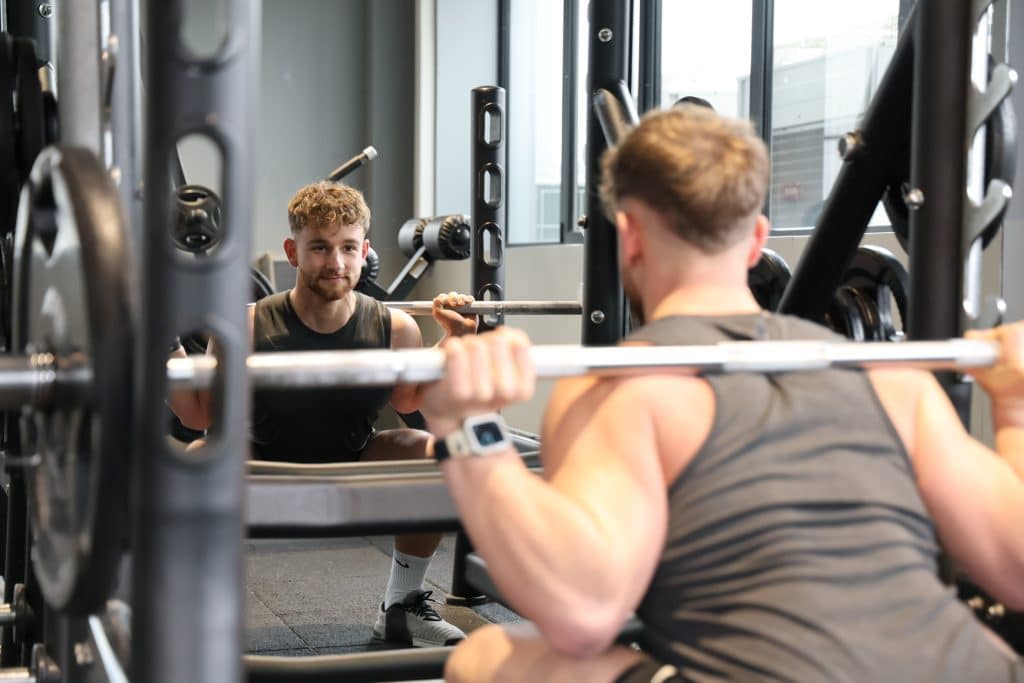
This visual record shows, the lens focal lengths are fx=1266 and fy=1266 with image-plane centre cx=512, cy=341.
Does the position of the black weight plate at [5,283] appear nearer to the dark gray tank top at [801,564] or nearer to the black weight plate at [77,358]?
the black weight plate at [77,358]

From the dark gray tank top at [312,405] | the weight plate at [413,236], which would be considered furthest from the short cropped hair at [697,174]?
the weight plate at [413,236]

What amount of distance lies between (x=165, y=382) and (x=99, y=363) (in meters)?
0.07

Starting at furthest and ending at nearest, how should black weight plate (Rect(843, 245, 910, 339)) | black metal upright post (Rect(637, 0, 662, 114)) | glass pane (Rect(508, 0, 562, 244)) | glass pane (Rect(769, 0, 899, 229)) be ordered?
glass pane (Rect(508, 0, 562, 244))
black metal upright post (Rect(637, 0, 662, 114))
glass pane (Rect(769, 0, 899, 229))
black weight plate (Rect(843, 245, 910, 339))

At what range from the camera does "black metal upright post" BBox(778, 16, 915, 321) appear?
221cm

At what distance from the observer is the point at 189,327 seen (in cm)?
108

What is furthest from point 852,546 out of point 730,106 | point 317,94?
point 317,94

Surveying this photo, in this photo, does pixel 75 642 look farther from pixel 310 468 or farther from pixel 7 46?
pixel 7 46

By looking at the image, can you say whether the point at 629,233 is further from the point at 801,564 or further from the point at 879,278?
the point at 879,278

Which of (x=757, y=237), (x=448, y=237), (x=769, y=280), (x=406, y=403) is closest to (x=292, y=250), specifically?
(x=406, y=403)

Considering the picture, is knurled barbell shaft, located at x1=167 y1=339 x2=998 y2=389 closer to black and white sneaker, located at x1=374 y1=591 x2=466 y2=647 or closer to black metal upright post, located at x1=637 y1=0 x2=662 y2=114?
black and white sneaker, located at x1=374 y1=591 x2=466 y2=647

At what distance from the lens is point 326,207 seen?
3.31 m

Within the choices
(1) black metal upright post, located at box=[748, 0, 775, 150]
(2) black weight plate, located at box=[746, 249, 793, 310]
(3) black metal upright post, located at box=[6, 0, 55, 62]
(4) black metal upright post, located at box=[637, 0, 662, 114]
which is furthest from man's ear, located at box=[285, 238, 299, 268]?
(4) black metal upright post, located at box=[637, 0, 662, 114]

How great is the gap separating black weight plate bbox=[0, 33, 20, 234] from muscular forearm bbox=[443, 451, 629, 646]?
1.40 meters

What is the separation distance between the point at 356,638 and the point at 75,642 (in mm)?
1757
